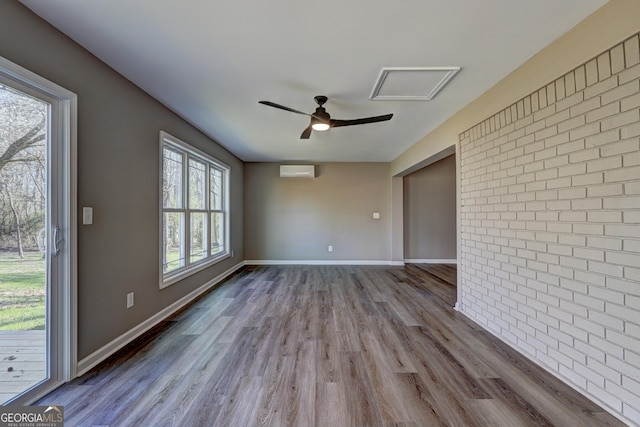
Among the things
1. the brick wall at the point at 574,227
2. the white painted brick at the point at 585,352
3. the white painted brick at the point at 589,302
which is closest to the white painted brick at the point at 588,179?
the brick wall at the point at 574,227

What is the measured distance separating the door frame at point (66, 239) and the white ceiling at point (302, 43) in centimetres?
55

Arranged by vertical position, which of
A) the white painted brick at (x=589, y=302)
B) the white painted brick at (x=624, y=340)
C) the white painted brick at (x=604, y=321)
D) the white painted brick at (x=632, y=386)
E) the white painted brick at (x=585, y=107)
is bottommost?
the white painted brick at (x=632, y=386)

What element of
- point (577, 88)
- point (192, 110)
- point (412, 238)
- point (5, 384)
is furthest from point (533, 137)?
point (412, 238)

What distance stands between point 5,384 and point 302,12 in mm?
2777

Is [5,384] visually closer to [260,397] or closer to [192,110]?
[260,397]

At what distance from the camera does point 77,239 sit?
1921 millimetres

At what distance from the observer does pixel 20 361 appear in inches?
64.1

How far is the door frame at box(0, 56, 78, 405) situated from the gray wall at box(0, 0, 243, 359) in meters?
0.07

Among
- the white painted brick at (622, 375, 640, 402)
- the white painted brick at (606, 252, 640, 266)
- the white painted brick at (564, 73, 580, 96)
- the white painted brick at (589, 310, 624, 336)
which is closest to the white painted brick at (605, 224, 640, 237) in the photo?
the white painted brick at (606, 252, 640, 266)

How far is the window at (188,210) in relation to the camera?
3.23 metres

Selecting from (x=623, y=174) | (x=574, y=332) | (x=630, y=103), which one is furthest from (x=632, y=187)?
(x=574, y=332)

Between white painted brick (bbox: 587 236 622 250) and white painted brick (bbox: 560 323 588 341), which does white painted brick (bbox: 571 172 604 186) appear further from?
white painted brick (bbox: 560 323 588 341)

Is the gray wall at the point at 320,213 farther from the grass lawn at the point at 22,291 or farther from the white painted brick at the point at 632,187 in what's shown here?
the white painted brick at the point at 632,187

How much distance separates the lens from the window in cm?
323
